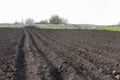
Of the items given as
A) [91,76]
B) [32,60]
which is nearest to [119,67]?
[91,76]

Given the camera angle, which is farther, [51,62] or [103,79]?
[51,62]

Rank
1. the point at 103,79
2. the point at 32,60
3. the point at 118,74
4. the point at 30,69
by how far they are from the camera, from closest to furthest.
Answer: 1. the point at 103,79
2. the point at 118,74
3. the point at 30,69
4. the point at 32,60

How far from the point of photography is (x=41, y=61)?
11.4 meters

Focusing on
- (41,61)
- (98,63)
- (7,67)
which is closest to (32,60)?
(41,61)

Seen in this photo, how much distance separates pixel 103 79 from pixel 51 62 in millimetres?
3422

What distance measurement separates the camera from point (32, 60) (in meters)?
11.8

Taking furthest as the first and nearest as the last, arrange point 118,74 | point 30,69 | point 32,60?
1. point 32,60
2. point 30,69
3. point 118,74

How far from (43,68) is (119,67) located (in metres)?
2.56

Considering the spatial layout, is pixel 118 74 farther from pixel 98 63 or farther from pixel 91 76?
pixel 98 63

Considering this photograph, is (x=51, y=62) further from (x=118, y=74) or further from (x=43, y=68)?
(x=118, y=74)

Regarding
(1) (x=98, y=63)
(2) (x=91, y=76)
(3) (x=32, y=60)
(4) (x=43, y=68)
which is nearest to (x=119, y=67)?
(1) (x=98, y=63)

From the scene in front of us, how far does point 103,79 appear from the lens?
27.0 ft

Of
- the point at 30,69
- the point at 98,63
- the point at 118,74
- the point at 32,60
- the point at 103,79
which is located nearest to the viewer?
the point at 103,79

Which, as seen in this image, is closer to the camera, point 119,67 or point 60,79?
point 60,79
